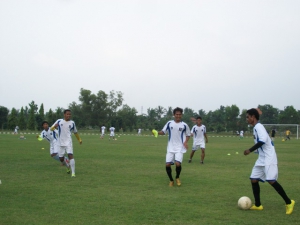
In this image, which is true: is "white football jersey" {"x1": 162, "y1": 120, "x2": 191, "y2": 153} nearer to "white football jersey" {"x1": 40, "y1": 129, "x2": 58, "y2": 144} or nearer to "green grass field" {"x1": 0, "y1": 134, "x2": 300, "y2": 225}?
"green grass field" {"x1": 0, "y1": 134, "x2": 300, "y2": 225}

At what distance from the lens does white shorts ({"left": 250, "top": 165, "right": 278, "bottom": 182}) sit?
7316 millimetres

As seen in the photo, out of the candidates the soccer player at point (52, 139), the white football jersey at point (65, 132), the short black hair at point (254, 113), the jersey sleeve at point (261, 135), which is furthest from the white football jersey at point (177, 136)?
the soccer player at point (52, 139)

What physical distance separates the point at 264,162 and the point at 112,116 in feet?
318

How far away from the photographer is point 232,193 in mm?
9305

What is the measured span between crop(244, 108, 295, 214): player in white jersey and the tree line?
81.4 metres

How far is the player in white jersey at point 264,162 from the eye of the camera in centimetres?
730

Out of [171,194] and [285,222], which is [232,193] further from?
[285,222]

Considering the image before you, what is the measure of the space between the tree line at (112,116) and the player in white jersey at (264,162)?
267ft

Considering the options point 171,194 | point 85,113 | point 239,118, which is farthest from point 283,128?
point 171,194

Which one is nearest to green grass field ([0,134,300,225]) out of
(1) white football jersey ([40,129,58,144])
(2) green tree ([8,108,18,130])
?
(1) white football jersey ([40,129,58,144])

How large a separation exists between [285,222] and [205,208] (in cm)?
162

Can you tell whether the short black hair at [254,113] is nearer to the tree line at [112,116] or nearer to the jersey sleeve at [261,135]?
the jersey sleeve at [261,135]

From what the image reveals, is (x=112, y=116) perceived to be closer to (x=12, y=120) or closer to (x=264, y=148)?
(x=12, y=120)

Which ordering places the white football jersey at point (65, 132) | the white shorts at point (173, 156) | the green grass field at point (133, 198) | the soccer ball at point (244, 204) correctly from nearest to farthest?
the green grass field at point (133, 198), the soccer ball at point (244, 204), the white shorts at point (173, 156), the white football jersey at point (65, 132)
